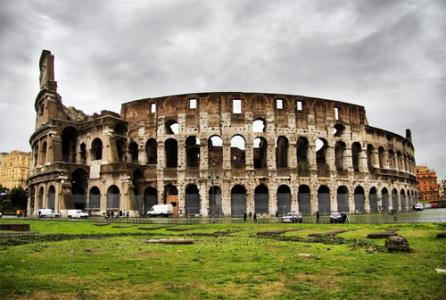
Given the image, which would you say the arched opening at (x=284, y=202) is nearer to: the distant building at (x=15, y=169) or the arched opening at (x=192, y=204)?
the arched opening at (x=192, y=204)

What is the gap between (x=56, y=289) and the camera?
6129 millimetres

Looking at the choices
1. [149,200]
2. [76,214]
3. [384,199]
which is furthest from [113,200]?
[384,199]

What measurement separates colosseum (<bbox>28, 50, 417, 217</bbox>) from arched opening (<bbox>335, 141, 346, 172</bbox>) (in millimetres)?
114

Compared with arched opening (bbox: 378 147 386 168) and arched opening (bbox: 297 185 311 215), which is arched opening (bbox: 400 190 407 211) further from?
arched opening (bbox: 297 185 311 215)

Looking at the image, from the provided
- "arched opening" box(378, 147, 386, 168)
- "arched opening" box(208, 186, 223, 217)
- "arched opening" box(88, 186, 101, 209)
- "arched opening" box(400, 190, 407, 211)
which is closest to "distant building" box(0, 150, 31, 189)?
"arched opening" box(88, 186, 101, 209)

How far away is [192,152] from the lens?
44.0 metres

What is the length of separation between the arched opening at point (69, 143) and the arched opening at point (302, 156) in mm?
25874

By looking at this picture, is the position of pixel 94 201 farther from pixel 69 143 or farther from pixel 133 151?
pixel 69 143

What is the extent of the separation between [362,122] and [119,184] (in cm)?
2813

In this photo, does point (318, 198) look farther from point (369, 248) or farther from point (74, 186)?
point (369, 248)

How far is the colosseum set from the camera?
38781 millimetres

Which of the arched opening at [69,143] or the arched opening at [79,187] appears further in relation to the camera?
the arched opening at [69,143]

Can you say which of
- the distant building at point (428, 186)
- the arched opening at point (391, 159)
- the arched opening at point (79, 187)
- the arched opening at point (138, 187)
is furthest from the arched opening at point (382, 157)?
the distant building at point (428, 186)

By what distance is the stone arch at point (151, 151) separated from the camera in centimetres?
4235
